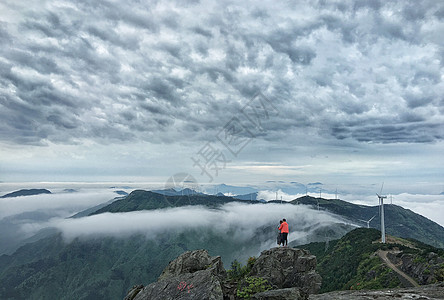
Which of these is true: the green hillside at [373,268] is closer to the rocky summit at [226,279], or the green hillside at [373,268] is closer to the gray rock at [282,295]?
the rocky summit at [226,279]

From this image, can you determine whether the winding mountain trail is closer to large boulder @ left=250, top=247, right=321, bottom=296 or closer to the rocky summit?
large boulder @ left=250, top=247, right=321, bottom=296

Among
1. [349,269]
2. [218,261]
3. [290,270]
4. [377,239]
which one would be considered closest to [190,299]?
[218,261]

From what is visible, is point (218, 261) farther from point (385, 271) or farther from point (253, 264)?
point (385, 271)

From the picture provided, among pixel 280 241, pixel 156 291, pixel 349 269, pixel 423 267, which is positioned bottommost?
pixel 349 269

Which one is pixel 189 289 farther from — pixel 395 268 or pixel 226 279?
pixel 395 268

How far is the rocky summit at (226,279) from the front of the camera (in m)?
21.3

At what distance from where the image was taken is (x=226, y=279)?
2738 centimetres

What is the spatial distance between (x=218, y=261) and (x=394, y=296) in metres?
18.3

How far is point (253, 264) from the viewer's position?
31125 mm

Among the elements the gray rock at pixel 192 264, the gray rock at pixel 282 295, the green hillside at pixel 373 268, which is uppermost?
the gray rock at pixel 282 295

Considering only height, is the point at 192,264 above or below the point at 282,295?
below

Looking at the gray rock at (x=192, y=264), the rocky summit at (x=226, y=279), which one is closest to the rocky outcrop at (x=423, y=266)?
the rocky summit at (x=226, y=279)

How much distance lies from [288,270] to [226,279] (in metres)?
7.99

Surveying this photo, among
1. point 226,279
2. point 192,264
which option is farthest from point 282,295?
point 192,264
